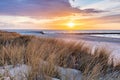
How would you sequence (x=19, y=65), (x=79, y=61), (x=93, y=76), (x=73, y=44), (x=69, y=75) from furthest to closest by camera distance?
(x=73, y=44)
(x=79, y=61)
(x=19, y=65)
(x=69, y=75)
(x=93, y=76)

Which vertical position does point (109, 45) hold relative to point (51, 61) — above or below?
below

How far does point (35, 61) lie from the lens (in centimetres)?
445

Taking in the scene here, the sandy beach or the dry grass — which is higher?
the dry grass

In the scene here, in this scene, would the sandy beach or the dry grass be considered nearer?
the dry grass

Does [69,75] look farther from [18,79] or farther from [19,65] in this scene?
[19,65]

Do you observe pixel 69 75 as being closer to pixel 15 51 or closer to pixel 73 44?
pixel 15 51

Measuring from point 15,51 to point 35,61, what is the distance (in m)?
1.29

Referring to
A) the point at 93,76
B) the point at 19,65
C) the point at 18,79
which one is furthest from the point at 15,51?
the point at 93,76

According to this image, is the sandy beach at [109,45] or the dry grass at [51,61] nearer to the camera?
the dry grass at [51,61]

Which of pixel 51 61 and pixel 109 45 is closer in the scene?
pixel 51 61

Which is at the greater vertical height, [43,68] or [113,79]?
[43,68]

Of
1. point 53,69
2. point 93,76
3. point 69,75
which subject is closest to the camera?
point 93,76

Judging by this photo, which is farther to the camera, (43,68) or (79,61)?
(79,61)

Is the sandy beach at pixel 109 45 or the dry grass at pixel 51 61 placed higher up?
the dry grass at pixel 51 61
